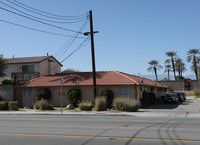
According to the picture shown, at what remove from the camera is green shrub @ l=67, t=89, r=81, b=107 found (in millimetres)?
26969

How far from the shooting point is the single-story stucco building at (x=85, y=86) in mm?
Answer: 26000

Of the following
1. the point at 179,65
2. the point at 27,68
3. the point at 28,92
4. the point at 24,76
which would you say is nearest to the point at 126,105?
the point at 28,92

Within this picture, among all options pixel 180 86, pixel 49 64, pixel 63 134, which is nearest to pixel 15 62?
pixel 49 64

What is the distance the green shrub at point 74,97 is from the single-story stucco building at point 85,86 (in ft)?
2.02

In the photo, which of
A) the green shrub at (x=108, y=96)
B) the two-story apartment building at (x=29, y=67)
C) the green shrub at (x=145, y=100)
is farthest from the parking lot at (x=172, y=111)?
the two-story apartment building at (x=29, y=67)

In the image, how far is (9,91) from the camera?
3084 centimetres

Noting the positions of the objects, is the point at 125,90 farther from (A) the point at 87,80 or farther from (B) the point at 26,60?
(B) the point at 26,60

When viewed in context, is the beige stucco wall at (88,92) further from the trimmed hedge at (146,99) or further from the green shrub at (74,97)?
the green shrub at (74,97)

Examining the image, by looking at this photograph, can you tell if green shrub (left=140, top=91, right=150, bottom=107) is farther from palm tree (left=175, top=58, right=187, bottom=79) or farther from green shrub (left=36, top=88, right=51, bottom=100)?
palm tree (left=175, top=58, right=187, bottom=79)

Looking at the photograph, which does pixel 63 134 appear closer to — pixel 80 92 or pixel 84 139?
pixel 84 139

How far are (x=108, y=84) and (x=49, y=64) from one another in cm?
1820

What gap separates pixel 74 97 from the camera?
1062 inches

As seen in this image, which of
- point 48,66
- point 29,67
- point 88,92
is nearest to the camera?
point 88,92

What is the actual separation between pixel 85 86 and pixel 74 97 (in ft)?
5.89
